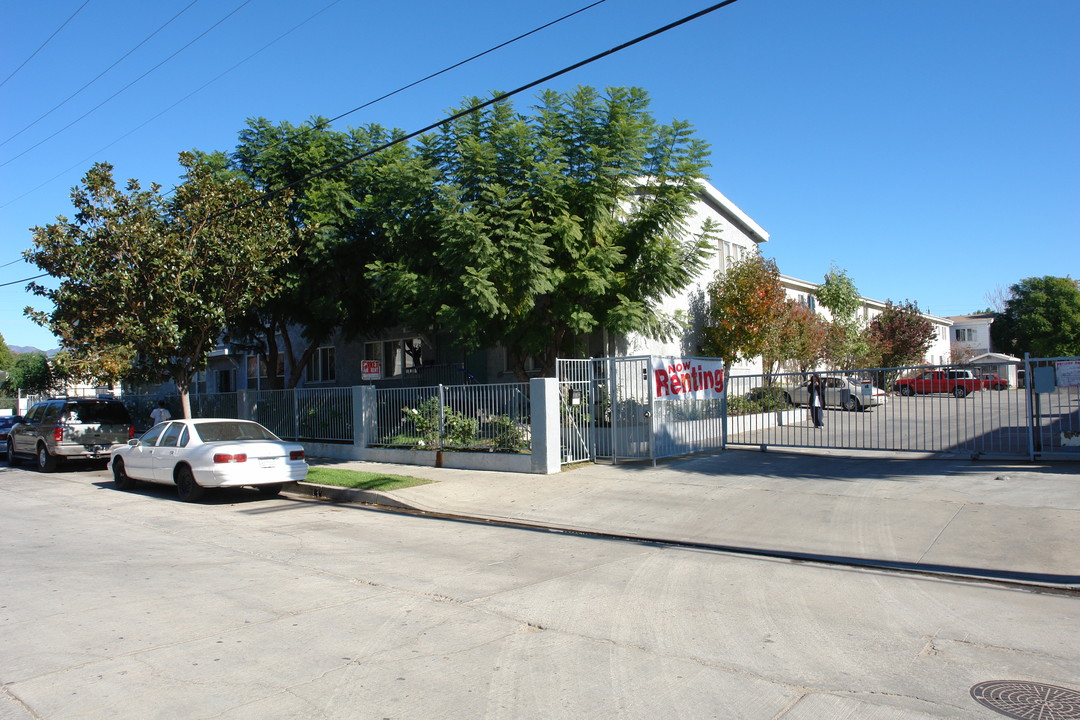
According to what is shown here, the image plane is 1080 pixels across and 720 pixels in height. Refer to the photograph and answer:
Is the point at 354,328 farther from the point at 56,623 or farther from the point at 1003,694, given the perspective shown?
the point at 1003,694

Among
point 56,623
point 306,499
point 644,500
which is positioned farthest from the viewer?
point 306,499

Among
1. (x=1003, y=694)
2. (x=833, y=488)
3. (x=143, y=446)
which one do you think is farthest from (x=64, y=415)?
(x=1003, y=694)

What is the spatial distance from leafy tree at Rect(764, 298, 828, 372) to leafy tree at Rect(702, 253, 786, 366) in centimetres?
42

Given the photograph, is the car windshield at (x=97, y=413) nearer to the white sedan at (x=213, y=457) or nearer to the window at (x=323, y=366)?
the white sedan at (x=213, y=457)

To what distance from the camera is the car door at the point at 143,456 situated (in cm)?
1466

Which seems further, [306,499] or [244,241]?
[244,241]

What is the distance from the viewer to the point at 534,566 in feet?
27.5

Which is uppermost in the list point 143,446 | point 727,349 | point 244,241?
Answer: point 244,241

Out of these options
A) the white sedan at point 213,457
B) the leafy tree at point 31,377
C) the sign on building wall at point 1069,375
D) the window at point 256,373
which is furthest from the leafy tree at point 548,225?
the leafy tree at point 31,377

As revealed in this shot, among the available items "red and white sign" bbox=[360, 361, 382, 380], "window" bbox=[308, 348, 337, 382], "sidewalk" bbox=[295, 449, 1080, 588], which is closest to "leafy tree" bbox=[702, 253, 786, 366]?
"sidewalk" bbox=[295, 449, 1080, 588]

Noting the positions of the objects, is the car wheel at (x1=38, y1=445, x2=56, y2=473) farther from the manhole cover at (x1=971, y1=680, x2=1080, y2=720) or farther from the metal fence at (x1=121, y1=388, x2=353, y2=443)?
the manhole cover at (x1=971, y1=680, x2=1080, y2=720)

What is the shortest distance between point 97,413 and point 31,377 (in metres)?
39.6

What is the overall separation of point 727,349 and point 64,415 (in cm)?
1887

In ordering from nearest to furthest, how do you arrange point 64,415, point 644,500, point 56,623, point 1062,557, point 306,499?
1. point 56,623
2. point 1062,557
3. point 644,500
4. point 306,499
5. point 64,415
